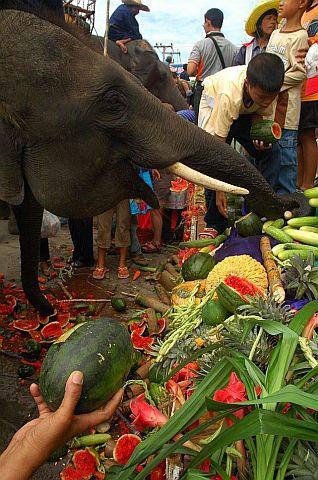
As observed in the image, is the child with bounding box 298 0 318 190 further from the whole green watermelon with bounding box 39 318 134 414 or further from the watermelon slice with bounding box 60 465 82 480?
the watermelon slice with bounding box 60 465 82 480

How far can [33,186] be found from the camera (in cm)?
291

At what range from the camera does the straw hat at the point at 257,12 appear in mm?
5892

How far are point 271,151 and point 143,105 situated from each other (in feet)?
7.56

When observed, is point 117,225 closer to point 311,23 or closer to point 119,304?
point 119,304

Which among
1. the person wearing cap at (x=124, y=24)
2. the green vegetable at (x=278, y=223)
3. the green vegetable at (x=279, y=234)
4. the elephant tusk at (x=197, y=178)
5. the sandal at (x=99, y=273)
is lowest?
the sandal at (x=99, y=273)

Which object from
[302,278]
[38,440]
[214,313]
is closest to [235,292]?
[214,313]

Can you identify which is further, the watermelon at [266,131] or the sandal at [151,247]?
the sandal at [151,247]

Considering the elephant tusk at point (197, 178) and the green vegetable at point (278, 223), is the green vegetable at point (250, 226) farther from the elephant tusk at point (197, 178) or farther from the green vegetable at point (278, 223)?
the elephant tusk at point (197, 178)

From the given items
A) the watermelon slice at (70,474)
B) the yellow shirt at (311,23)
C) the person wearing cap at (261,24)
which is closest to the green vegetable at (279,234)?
the watermelon slice at (70,474)

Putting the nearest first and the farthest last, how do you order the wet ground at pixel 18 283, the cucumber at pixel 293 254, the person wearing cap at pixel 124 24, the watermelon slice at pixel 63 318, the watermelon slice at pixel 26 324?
the wet ground at pixel 18 283, the cucumber at pixel 293 254, the watermelon slice at pixel 26 324, the watermelon slice at pixel 63 318, the person wearing cap at pixel 124 24

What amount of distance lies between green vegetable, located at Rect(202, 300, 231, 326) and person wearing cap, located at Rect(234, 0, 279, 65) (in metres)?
4.46

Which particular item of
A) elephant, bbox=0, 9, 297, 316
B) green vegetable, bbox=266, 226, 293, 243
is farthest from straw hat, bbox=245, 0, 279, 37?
elephant, bbox=0, 9, 297, 316

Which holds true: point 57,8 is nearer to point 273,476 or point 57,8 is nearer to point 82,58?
point 82,58

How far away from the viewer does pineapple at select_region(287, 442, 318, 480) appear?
146cm
